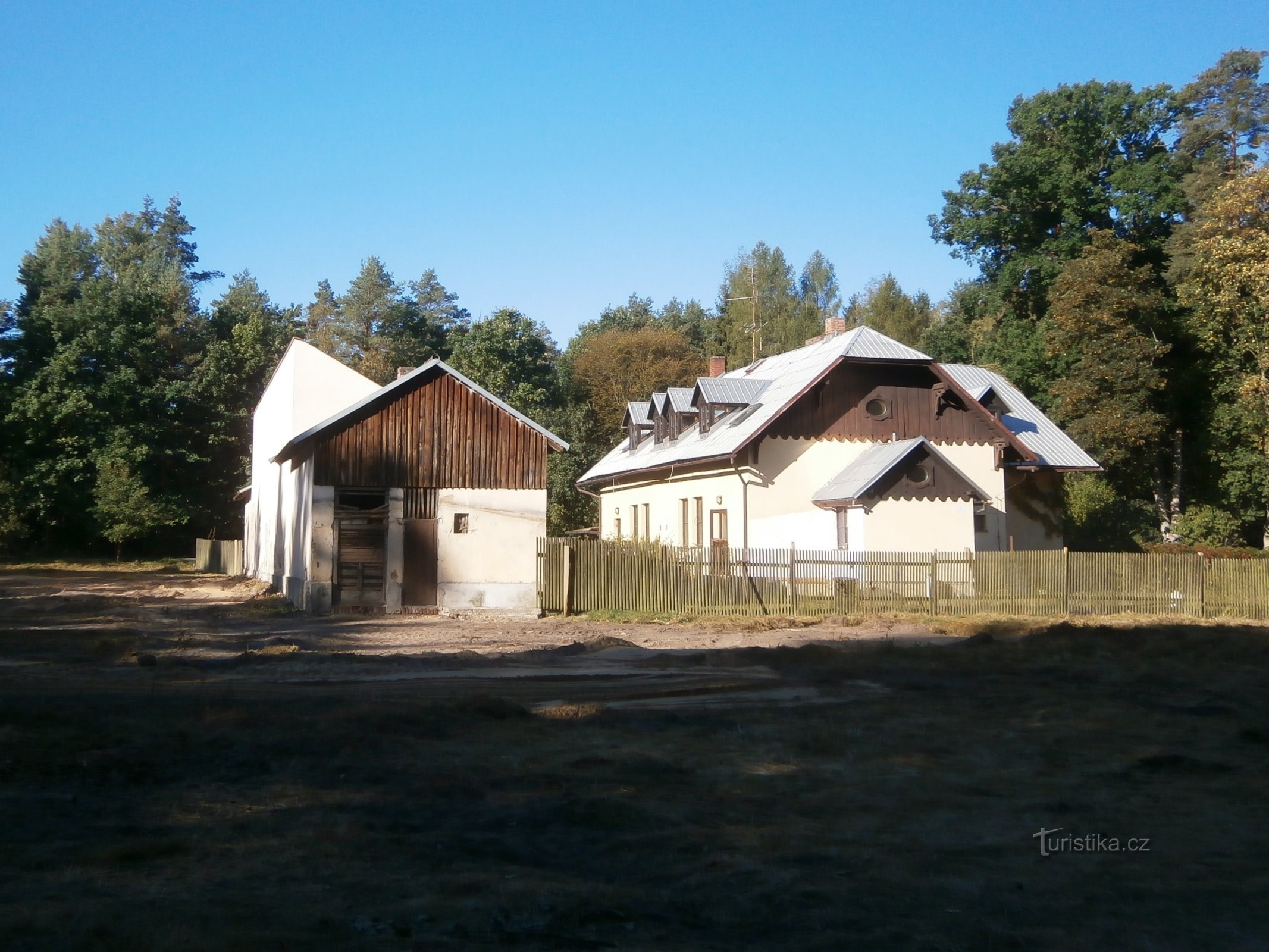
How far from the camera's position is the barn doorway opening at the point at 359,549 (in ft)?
86.4

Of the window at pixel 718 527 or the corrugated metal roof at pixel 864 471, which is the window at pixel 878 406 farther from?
the window at pixel 718 527

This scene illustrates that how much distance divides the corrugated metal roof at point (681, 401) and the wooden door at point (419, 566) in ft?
45.1

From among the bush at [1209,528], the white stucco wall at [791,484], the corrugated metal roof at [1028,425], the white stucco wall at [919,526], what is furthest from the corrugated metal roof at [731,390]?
the bush at [1209,528]

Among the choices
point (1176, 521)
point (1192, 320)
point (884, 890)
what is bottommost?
point (884, 890)

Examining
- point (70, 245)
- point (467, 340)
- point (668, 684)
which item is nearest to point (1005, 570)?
point (668, 684)

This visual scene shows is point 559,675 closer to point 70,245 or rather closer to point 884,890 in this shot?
point 884,890

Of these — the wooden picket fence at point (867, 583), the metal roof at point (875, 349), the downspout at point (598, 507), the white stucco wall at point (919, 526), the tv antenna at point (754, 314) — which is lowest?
the wooden picket fence at point (867, 583)

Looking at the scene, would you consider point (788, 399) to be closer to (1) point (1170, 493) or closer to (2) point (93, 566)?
(1) point (1170, 493)

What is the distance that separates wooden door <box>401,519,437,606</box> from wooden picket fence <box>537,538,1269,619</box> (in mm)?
2480

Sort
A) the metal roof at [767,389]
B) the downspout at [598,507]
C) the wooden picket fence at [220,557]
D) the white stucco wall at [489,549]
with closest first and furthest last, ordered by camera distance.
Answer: the white stucco wall at [489,549], the metal roof at [767,389], the downspout at [598,507], the wooden picket fence at [220,557]

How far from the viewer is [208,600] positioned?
31.3 meters

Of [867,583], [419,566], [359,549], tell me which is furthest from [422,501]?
[867,583]

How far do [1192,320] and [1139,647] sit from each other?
94.0ft

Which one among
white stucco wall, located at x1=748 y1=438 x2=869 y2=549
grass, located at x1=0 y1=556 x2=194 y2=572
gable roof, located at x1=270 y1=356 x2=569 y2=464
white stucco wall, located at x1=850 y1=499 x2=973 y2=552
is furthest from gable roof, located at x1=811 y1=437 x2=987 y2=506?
grass, located at x1=0 y1=556 x2=194 y2=572
